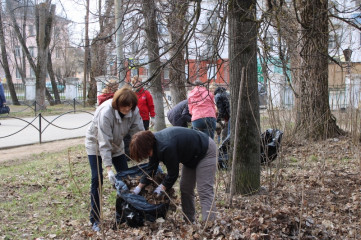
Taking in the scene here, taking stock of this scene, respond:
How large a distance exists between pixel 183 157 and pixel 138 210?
2.44ft

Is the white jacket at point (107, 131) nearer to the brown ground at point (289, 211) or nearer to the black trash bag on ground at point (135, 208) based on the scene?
the black trash bag on ground at point (135, 208)

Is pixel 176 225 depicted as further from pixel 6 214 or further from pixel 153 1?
pixel 153 1

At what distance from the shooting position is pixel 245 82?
4.94 metres

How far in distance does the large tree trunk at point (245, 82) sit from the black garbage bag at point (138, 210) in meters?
1.34

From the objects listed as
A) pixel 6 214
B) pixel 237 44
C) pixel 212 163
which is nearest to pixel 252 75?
pixel 237 44

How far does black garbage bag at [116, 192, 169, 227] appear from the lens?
3.94 meters

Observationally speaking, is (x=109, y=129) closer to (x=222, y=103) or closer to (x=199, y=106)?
(x=199, y=106)

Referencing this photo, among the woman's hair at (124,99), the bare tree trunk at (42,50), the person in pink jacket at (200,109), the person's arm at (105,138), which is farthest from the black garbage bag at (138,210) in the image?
the bare tree trunk at (42,50)

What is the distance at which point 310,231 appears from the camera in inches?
138

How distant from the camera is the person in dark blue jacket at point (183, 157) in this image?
11.3ft

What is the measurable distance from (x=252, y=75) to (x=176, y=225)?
2.00 metres

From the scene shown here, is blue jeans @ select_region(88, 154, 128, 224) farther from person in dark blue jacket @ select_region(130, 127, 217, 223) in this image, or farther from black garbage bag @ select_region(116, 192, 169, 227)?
person in dark blue jacket @ select_region(130, 127, 217, 223)

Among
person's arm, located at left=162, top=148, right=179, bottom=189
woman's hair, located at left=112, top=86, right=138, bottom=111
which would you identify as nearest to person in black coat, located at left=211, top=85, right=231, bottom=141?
woman's hair, located at left=112, top=86, right=138, bottom=111

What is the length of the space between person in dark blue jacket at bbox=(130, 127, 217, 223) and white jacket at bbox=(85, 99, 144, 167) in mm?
540
